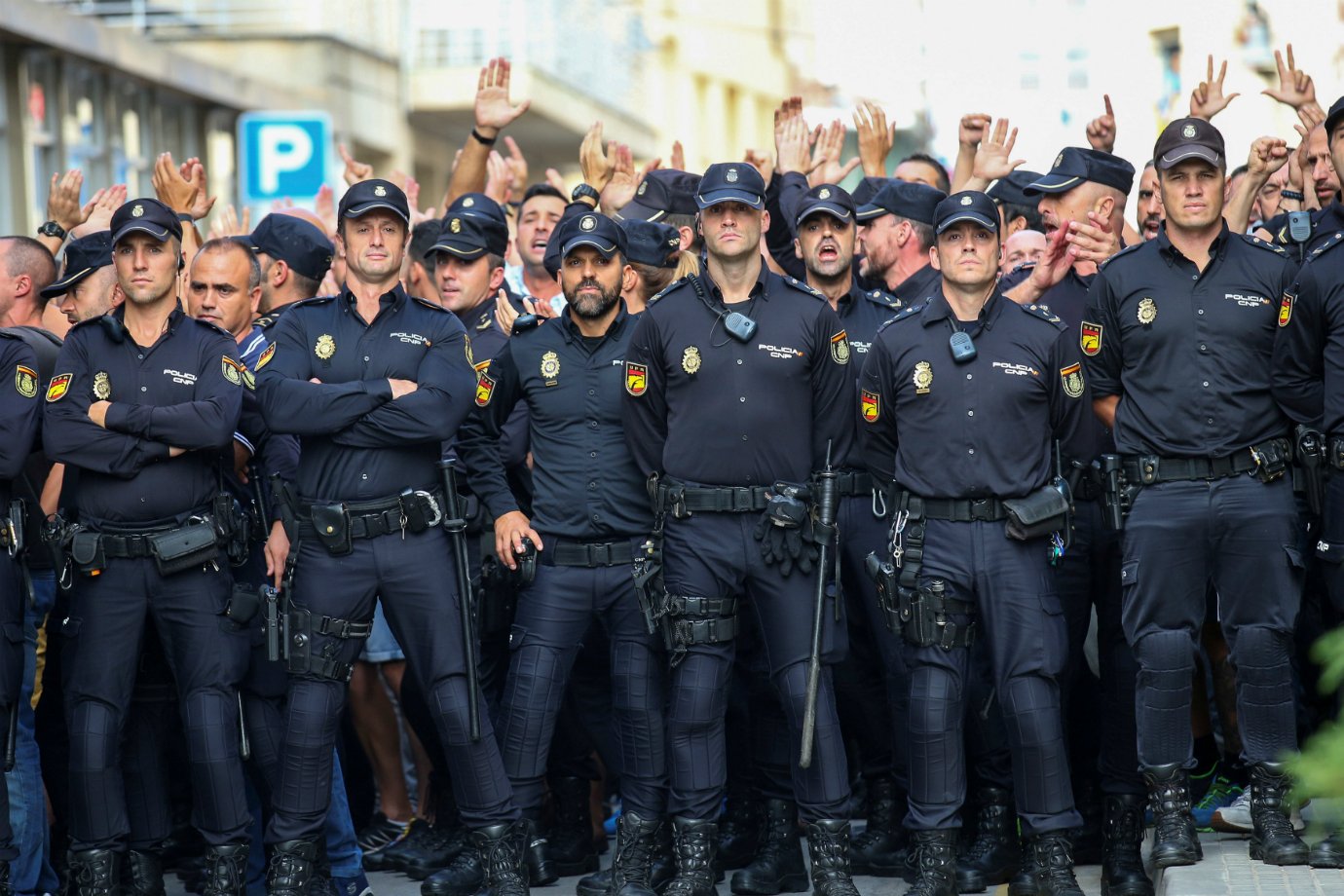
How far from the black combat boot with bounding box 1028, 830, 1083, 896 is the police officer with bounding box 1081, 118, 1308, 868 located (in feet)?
0.98

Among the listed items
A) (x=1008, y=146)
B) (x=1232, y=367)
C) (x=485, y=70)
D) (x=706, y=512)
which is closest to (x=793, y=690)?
(x=706, y=512)

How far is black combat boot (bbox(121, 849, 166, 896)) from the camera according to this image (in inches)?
277

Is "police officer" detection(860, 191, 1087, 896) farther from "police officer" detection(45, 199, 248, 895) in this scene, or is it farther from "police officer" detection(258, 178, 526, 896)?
"police officer" detection(45, 199, 248, 895)

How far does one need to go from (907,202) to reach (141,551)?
3.57 m

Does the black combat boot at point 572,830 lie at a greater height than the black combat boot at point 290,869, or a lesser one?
lesser

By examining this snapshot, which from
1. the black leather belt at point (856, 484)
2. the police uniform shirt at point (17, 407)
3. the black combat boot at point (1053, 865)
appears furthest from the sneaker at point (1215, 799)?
the police uniform shirt at point (17, 407)

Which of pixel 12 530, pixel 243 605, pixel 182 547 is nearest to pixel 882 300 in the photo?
pixel 243 605

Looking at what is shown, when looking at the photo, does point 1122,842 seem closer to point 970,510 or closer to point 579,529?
point 970,510

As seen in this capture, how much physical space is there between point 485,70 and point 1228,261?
14.5 ft

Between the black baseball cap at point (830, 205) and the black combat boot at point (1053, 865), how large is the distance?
2.62m

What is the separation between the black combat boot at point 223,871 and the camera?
686 centimetres

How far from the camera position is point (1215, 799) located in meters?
7.53

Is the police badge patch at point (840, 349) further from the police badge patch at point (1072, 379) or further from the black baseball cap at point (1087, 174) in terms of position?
the black baseball cap at point (1087, 174)

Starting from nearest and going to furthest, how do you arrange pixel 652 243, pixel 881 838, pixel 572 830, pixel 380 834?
1. pixel 881 838
2. pixel 572 830
3. pixel 652 243
4. pixel 380 834
